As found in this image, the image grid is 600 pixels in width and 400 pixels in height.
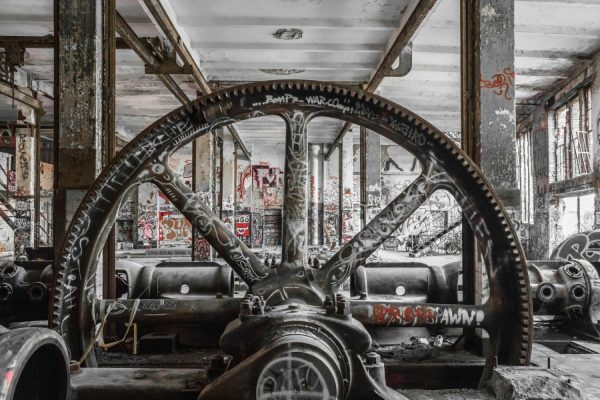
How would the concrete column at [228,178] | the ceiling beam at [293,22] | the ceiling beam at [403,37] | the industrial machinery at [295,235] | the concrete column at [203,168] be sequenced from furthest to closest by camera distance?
the concrete column at [228,178] < the concrete column at [203,168] < the ceiling beam at [293,22] < the ceiling beam at [403,37] < the industrial machinery at [295,235]

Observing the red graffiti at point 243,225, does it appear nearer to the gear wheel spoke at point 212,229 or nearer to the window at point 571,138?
the window at point 571,138

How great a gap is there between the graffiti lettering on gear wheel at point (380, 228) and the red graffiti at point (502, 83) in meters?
1.19

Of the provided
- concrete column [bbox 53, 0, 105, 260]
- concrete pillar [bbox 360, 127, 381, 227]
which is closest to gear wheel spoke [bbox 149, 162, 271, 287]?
concrete column [bbox 53, 0, 105, 260]

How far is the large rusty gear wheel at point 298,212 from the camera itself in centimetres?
230

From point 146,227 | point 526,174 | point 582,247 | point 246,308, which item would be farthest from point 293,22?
point 146,227

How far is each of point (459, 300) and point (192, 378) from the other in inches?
96.4

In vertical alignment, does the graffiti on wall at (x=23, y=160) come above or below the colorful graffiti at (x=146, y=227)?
above

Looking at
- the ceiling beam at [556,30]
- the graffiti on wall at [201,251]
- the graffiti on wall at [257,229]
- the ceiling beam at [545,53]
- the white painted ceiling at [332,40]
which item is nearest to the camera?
the white painted ceiling at [332,40]

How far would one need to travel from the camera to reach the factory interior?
1.69 m

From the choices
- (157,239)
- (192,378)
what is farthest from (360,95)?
(157,239)

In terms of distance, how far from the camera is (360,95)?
7.77ft

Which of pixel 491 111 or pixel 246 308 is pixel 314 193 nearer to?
pixel 491 111

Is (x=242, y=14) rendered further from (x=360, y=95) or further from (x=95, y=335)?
(x=95, y=335)

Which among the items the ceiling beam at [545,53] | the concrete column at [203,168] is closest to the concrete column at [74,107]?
the concrete column at [203,168]
